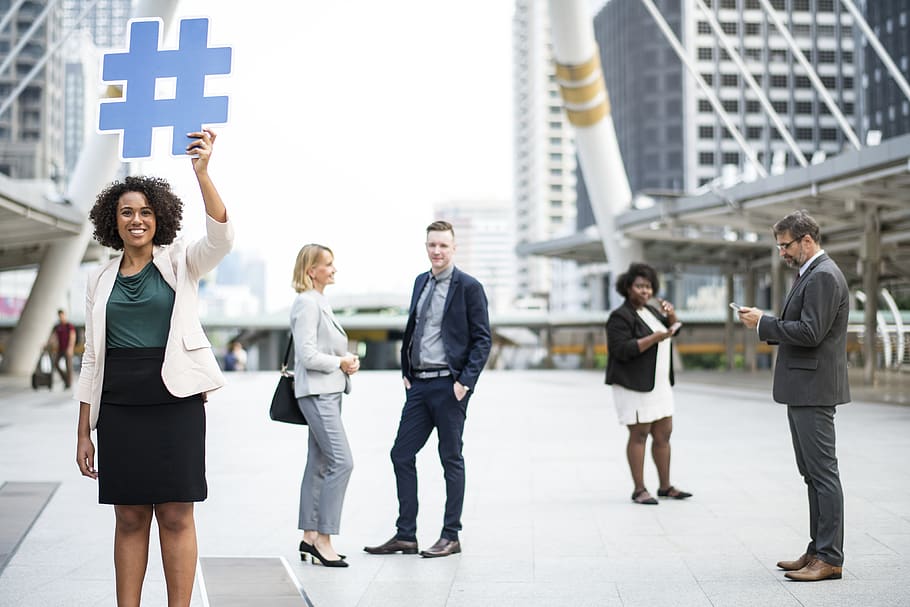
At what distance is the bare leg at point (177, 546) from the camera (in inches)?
152

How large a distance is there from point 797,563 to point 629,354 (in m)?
2.59

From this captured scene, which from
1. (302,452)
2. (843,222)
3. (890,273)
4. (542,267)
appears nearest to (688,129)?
(542,267)

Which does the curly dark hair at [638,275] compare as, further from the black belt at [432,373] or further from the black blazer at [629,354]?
the black belt at [432,373]

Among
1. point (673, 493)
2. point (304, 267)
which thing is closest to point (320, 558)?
point (304, 267)

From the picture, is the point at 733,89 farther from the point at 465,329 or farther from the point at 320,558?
the point at 320,558

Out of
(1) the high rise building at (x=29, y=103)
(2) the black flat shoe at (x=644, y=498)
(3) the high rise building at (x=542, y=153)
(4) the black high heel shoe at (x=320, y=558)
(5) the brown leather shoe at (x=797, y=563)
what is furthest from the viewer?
(3) the high rise building at (x=542, y=153)

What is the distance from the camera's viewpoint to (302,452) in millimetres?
11344

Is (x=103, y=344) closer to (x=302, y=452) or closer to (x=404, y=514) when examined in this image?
(x=404, y=514)

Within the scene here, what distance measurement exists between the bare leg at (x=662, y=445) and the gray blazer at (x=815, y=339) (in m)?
2.49

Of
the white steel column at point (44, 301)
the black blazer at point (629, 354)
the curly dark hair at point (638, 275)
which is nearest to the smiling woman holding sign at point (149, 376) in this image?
the black blazer at point (629, 354)

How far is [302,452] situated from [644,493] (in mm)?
A: 4721

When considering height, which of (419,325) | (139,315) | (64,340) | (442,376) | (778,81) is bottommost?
(64,340)

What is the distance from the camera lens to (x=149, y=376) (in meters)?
3.78

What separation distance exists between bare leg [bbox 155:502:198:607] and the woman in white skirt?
4477mm
